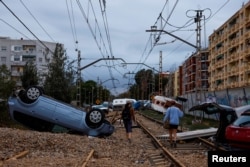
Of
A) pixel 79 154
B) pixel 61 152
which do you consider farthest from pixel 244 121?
pixel 61 152

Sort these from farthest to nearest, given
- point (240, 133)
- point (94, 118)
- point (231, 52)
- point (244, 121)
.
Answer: point (231, 52), point (94, 118), point (244, 121), point (240, 133)

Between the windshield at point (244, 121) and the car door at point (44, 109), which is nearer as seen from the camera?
Answer: the windshield at point (244, 121)

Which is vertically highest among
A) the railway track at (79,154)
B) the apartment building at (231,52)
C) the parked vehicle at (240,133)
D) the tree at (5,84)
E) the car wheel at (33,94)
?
the apartment building at (231,52)

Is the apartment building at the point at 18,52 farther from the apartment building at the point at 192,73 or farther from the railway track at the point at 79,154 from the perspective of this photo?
the railway track at the point at 79,154

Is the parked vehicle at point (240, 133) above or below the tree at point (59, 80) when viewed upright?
below

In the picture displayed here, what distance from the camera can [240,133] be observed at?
1355 cm

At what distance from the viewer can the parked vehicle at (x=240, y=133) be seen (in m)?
13.3

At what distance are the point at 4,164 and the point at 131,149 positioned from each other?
6322 millimetres

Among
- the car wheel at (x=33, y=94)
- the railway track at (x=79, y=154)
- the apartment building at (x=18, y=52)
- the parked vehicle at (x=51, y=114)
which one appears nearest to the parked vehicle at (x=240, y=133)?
the railway track at (x=79, y=154)

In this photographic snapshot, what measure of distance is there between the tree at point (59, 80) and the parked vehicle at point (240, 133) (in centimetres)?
3712

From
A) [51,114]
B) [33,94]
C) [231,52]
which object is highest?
[231,52]

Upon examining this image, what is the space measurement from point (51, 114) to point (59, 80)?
29.0 metres

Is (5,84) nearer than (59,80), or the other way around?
(5,84)

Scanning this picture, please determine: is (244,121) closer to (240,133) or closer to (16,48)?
(240,133)
